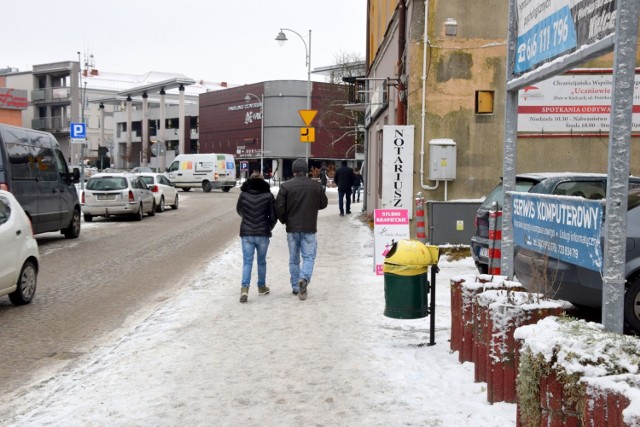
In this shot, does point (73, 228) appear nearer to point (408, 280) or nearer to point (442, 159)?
point (442, 159)

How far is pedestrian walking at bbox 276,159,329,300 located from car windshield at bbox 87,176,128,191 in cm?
1481

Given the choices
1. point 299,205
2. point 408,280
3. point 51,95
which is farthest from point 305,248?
point 51,95

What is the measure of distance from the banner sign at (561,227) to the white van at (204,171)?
42.2 metres

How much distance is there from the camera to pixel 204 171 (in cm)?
4712

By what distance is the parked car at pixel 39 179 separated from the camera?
14.2m

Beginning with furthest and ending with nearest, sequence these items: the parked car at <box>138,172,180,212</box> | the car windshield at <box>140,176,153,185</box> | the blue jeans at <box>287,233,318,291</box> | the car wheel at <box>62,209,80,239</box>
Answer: the car windshield at <box>140,176,153,185</box>
the parked car at <box>138,172,180,212</box>
the car wheel at <box>62,209,80,239</box>
the blue jeans at <box>287,233,318,291</box>

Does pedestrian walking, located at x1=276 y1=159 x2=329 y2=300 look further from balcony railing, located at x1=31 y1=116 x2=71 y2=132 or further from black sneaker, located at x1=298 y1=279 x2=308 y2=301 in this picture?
balcony railing, located at x1=31 y1=116 x2=71 y2=132

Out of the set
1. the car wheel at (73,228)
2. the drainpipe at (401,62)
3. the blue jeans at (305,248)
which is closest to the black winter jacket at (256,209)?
the blue jeans at (305,248)

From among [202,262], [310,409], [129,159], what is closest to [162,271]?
[202,262]

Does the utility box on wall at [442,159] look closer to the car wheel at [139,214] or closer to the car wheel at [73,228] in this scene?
the car wheel at [73,228]

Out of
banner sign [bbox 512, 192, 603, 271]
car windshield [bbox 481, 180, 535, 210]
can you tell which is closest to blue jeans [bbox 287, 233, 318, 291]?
car windshield [bbox 481, 180, 535, 210]

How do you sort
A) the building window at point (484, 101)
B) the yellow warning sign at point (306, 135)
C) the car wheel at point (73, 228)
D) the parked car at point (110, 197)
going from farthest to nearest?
the yellow warning sign at point (306, 135) → the parked car at point (110, 197) → the car wheel at point (73, 228) → the building window at point (484, 101)

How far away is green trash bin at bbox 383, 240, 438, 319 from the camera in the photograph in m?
6.61

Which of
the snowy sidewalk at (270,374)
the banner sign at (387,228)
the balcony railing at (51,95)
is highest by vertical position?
the balcony railing at (51,95)
